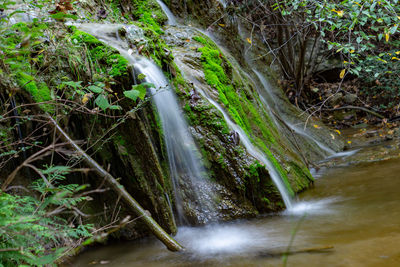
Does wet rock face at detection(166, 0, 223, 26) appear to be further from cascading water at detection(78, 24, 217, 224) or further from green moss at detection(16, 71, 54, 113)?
green moss at detection(16, 71, 54, 113)

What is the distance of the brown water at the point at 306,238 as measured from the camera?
2.45m

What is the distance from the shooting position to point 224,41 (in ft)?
25.5

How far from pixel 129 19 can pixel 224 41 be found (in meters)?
2.64

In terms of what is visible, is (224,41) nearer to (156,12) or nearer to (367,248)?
(156,12)

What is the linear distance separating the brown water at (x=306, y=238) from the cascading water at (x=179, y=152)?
0.25 meters

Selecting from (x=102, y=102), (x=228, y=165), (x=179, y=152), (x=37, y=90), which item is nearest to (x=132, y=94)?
(x=102, y=102)

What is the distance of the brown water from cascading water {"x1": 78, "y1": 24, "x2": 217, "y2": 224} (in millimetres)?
249

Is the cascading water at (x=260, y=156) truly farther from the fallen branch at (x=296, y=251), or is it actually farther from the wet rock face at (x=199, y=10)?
the wet rock face at (x=199, y=10)

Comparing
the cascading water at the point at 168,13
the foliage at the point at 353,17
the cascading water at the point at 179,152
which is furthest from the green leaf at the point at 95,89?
the cascading water at the point at 168,13

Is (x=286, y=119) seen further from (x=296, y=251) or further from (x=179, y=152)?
(x=296, y=251)

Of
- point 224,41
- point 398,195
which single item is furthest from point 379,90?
point 398,195

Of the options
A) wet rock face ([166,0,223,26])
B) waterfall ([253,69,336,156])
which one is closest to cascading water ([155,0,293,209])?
waterfall ([253,69,336,156])

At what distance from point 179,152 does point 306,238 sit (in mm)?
1709

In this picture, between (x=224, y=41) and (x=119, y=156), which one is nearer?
(x=119, y=156)
